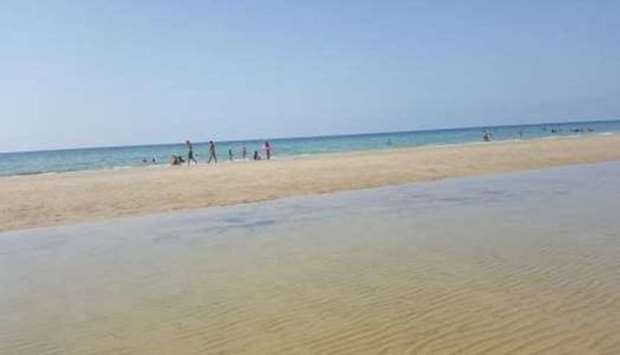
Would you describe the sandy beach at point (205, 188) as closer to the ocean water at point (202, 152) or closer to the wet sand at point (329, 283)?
the wet sand at point (329, 283)

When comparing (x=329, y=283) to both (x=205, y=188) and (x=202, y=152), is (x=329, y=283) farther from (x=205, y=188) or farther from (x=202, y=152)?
(x=202, y=152)

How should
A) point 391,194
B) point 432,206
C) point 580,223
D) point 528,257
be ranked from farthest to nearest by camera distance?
1. point 391,194
2. point 432,206
3. point 580,223
4. point 528,257

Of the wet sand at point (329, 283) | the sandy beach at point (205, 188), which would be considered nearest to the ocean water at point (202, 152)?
the sandy beach at point (205, 188)

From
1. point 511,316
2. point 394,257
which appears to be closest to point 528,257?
point 394,257

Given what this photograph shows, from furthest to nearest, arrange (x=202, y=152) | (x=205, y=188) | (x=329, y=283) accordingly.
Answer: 1. (x=202, y=152)
2. (x=205, y=188)
3. (x=329, y=283)

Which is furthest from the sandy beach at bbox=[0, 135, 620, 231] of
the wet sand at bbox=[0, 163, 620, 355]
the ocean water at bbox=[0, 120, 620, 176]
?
the ocean water at bbox=[0, 120, 620, 176]

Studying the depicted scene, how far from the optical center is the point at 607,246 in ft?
32.8

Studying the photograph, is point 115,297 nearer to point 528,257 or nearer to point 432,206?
point 528,257

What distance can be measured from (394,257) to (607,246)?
354 centimetres

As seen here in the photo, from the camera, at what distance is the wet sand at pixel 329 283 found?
6.26 meters

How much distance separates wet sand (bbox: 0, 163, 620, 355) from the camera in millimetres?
6258

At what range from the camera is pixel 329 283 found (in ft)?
28.2

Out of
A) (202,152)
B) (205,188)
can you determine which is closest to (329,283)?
(205,188)

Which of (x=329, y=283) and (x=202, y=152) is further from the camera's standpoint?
(x=202, y=152)
